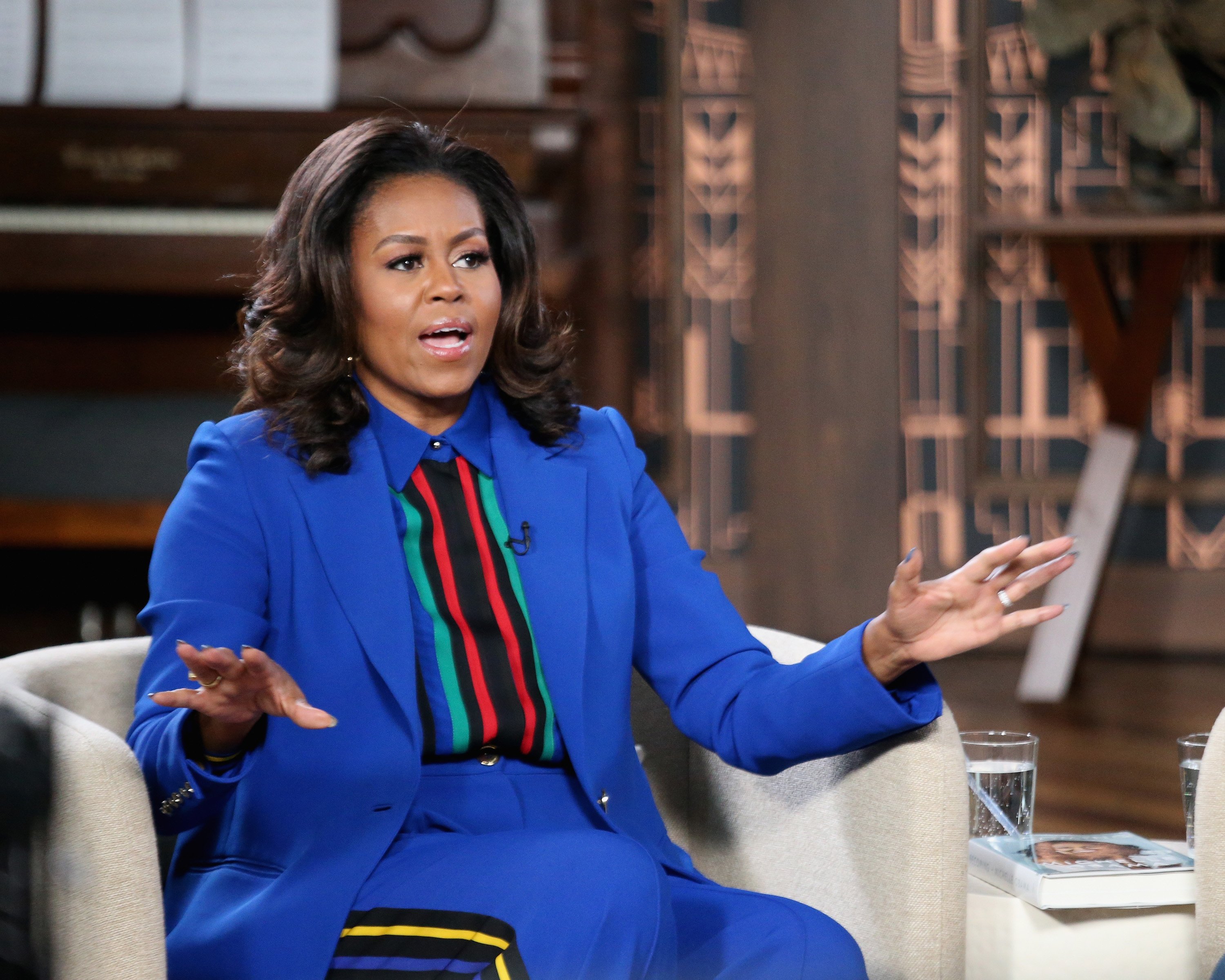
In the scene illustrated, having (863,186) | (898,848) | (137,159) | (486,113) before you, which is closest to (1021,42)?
(863,186)

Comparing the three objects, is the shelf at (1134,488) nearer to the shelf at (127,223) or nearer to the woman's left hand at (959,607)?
the shelf at (127,223)

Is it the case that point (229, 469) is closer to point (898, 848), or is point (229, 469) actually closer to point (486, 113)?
point (898, 848)

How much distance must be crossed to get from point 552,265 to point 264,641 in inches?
70.1

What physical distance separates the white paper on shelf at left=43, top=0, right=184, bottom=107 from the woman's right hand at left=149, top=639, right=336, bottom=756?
2376mm

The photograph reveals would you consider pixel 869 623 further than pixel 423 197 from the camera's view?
No

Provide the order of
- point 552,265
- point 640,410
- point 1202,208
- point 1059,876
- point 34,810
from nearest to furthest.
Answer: point 34,810, point 1059,876, point 552,265, point 1202,208, point 640,410

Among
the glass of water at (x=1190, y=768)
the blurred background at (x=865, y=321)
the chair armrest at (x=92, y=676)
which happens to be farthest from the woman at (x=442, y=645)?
the blurred background at (x=865, y=321)

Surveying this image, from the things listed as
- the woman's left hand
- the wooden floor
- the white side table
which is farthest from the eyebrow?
the wooden floor

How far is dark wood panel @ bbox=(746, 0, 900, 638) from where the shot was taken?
12.3ft

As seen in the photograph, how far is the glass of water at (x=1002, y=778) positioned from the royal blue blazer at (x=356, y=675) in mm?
295

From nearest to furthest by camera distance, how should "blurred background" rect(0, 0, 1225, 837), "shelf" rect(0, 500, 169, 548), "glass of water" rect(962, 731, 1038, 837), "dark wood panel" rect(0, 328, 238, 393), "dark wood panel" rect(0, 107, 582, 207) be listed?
"glass of water" rect(962, 731, 1038, 837) → "shelf" rect(0, 500, 169, 548) → "dark wood panel" rect(0, 107, 582, 207) → "dark wood panel" rect(0, 328, 238, 393) → "blurred background" rect(0, 0, 1225, 837)

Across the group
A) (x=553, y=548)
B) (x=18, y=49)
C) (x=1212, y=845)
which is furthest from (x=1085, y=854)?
(x=18, y=49)

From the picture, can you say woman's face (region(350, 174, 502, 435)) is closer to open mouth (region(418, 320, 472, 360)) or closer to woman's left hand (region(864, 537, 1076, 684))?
open mouth (region(418, 320, 472, 360))

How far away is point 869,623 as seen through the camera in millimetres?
1350
